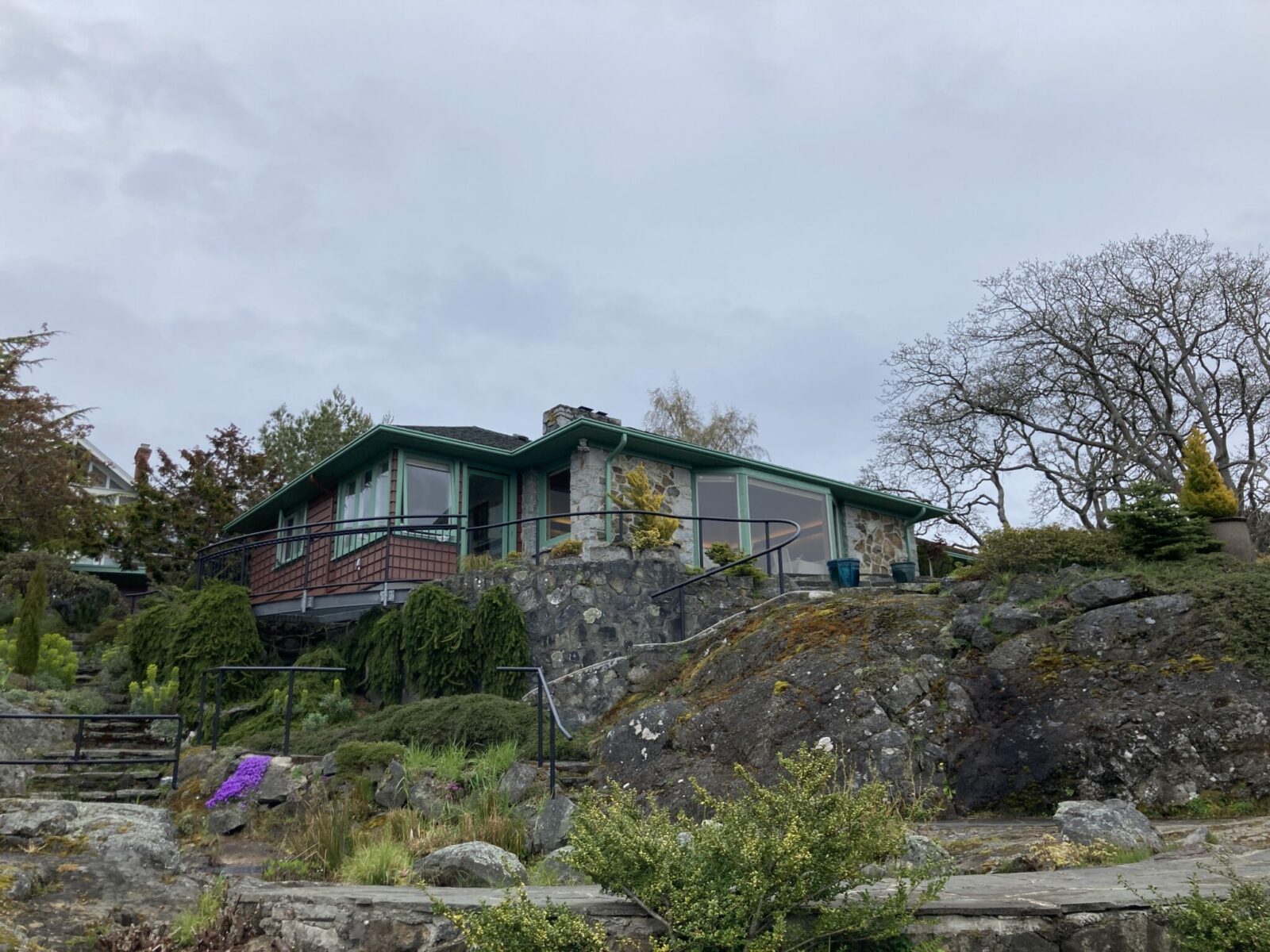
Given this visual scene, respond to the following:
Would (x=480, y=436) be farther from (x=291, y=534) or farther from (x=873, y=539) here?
(x=873, y=539)

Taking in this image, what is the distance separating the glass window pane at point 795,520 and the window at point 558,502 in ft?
11.2

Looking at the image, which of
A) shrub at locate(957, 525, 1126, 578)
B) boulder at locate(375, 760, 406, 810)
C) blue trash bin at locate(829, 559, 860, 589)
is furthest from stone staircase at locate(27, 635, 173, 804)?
blue trash bin at locate(829, 559, 860, 589)

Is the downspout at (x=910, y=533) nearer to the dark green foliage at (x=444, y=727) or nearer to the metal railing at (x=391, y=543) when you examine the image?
the metal railing at (x=391, y=543)

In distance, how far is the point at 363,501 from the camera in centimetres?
1875

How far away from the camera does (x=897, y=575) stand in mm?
16906

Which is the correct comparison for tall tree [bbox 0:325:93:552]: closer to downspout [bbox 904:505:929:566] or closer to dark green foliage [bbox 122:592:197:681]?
dark green foliage [bbox 122:592:197:681]

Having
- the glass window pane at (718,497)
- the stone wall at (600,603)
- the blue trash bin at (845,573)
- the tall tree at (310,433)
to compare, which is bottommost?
the stone wall at (600,603)

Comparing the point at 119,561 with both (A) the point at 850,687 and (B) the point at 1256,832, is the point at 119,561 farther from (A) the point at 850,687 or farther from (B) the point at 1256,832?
(B) the point at 1256,832

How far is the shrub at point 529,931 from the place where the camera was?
3947mm

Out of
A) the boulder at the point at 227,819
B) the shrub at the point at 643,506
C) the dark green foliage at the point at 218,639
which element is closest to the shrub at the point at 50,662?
the dark green foliage at the point at 218,639

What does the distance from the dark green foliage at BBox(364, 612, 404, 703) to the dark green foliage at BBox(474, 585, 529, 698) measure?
116 cm

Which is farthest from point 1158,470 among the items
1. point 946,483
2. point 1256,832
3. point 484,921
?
point 484,921

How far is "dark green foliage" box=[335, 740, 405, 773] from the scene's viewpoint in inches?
375

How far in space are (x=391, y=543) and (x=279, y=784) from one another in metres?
6.03
